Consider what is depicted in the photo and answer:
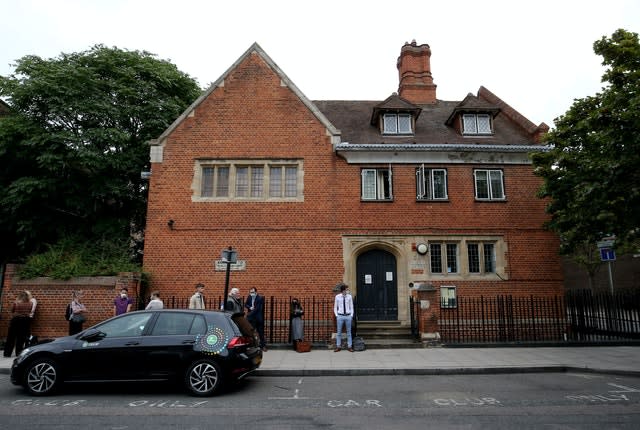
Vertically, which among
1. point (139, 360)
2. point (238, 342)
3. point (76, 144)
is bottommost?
point (139, 360)

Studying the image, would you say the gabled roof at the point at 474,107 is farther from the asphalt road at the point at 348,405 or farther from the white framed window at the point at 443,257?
the asphalt road at the point at 348,405

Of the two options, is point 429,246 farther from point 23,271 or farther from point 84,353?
point 23,271

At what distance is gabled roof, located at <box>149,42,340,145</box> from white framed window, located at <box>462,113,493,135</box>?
579cm

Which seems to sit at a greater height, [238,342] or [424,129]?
[424,129]

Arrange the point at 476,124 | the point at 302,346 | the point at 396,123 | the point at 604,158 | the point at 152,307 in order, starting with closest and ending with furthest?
the point at 604,158 < the point at 152,307 < the point at 302,346 < the point at 396,123 < the point at 476,124

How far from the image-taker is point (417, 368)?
9.73m

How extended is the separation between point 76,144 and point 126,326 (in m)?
10.9

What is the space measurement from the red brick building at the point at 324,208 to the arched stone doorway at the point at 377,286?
38 mm

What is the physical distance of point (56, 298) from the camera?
13234 mm

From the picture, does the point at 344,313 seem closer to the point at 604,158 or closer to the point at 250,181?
the point at 250,181

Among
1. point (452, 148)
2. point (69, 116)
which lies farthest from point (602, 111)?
point (69, 116)

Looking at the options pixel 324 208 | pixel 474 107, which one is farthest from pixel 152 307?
pixel 474 107

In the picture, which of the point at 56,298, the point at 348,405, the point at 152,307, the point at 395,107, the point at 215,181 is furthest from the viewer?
the point at 395,107

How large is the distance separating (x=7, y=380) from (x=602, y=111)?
49.5 ft
